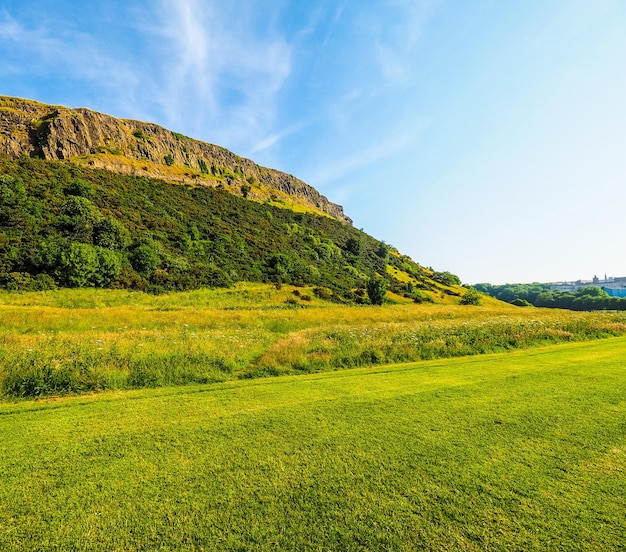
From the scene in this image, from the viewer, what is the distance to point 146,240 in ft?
Answer: 169

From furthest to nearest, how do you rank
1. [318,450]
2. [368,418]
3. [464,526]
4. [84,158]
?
[84,158], [368,418], [318,450], [464,526]

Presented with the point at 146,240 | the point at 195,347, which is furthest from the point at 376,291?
the point at 195,347

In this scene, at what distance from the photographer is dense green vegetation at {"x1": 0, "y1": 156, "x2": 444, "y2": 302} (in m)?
38.5

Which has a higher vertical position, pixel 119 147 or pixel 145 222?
pixel 119 147

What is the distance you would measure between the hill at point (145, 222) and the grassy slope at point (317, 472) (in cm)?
3940

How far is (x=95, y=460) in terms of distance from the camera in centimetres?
494

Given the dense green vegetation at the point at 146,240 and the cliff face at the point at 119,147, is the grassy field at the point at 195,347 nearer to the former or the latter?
the dense green vegetation at the point at 146,240

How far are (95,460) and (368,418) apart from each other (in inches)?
193

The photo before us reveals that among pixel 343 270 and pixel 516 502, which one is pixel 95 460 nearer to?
pixel 516 502

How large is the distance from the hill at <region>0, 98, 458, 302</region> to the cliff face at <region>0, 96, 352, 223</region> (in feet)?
1.35

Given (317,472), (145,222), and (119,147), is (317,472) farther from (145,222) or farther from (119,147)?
(119,147)

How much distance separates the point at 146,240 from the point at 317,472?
180 feet

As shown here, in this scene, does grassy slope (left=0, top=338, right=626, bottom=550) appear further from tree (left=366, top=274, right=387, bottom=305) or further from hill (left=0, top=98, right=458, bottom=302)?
tree (left=366, top=274, right=387, bottom=305)

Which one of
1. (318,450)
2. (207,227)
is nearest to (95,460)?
(318,450)
